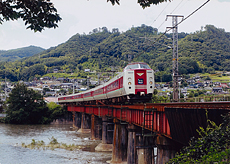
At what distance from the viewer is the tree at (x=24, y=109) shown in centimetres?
8862

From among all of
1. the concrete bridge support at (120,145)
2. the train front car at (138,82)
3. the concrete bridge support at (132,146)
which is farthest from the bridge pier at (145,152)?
the concrete bridge support at (120,145)

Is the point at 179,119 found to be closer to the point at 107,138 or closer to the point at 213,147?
the point at 213,147

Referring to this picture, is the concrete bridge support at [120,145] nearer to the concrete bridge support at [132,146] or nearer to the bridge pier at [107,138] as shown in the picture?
the concrete bridge support at [132,146]

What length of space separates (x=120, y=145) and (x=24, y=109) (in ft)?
206

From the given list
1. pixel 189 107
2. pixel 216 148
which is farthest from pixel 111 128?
pixel 216 148

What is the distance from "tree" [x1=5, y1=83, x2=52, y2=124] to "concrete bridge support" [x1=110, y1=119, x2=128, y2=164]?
60198 millimetres

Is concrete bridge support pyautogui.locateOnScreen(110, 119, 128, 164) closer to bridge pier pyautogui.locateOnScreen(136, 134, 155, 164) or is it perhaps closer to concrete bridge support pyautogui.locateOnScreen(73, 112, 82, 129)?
bridge pier pyautogui.locateOnScreen(136, 134, 155, 164)

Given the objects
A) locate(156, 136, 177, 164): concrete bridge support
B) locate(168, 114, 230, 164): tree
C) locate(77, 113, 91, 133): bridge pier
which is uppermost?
locate(168, 114, 230, 164): tree

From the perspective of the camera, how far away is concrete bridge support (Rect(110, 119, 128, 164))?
31.9 meters

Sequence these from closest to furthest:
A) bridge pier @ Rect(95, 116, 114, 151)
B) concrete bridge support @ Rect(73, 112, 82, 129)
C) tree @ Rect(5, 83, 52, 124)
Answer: bridge pier @ Rect(95, 116, 114, 151) → concrete bridge support @ Rect(73, 112, 82, 129) → tree @ Rect(5, 83, 52, 124)

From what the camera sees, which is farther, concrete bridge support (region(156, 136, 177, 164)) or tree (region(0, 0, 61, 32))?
concrete bridge support (region(156, 136, 177, 164))

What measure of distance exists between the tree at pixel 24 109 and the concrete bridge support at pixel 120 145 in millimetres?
60198

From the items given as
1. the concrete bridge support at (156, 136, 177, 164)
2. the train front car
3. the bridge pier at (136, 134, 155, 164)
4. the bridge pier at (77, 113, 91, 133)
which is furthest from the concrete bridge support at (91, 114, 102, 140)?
the concrete bridge support at (156, 136, 177, 164)

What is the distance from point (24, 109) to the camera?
294 feet
